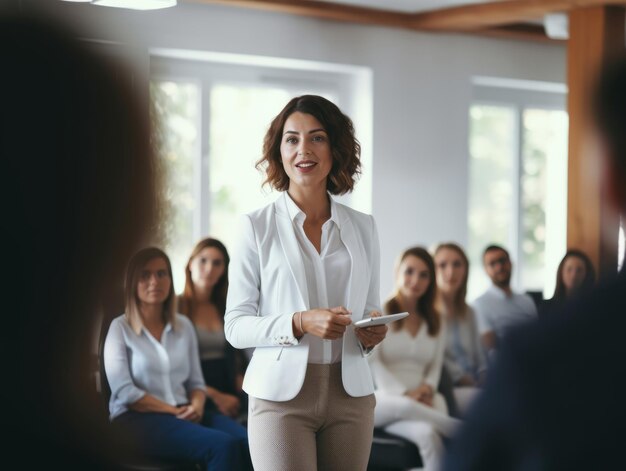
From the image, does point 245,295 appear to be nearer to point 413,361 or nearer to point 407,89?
point 413,361

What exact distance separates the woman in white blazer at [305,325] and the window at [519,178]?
229 inches

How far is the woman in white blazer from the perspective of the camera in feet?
7.45

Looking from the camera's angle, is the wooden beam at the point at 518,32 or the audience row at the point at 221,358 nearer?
the audience row at the point at 221,358

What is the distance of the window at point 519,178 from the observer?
823 centimetres

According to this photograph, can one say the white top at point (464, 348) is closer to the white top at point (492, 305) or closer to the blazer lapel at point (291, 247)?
the white top at point (492, 305)

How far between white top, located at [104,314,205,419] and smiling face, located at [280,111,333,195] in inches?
67.2

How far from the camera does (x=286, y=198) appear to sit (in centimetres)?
244

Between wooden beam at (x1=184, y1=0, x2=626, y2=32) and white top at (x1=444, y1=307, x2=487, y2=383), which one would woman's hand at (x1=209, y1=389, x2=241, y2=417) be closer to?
white top at (x1=444, y1=307, x2=487, y2=383)

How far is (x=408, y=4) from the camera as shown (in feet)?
22.7

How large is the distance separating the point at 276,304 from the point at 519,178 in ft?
21.2

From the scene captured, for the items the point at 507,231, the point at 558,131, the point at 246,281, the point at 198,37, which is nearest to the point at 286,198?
the point at 246,281

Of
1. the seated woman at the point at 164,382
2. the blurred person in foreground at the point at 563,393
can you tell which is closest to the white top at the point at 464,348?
the seated woman at the point at 164,382

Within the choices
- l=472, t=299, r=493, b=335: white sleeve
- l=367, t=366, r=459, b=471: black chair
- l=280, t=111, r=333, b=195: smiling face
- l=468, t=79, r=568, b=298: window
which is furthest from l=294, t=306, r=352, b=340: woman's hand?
l=468, t=79, r=568, b=298: window

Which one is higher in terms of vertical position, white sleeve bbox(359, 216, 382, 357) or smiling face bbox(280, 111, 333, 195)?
smiling face bbox(280, 111, 333, 195)
